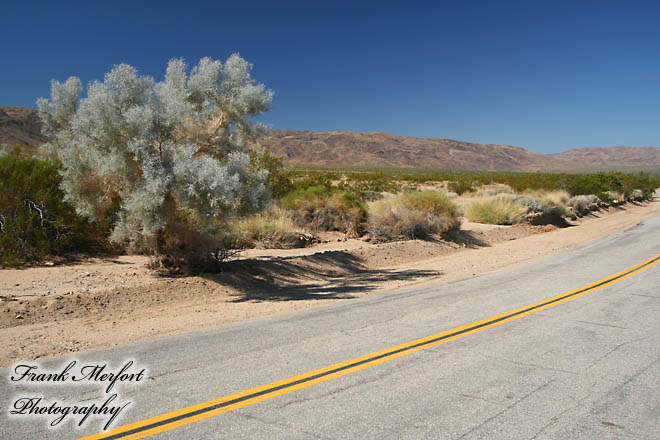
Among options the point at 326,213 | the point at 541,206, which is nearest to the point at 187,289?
the point at 326,213

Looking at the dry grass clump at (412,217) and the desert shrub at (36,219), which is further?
the dry grass clump at (412,217)

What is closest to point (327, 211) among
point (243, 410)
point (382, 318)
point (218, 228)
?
point (218, 228)

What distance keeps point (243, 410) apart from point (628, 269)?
1226cm

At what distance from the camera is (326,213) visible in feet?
65.9

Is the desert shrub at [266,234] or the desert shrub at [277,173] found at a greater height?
the desert shrub at [277,173]

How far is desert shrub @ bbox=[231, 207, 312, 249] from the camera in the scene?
15.9m

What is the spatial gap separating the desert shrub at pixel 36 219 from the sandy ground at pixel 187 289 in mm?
827

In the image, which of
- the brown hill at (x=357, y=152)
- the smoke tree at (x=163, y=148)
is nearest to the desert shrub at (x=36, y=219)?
the smoke tree at (x=163, y=148)

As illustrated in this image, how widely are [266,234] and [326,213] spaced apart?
421 cm

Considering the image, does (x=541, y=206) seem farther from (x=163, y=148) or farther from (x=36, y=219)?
(x=36, y=219)

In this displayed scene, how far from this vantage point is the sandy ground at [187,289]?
24.3 ft

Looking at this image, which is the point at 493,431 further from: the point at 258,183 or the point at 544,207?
the point at 544,207

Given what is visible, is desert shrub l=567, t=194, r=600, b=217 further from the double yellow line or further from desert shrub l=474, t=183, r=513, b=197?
the double yellow line

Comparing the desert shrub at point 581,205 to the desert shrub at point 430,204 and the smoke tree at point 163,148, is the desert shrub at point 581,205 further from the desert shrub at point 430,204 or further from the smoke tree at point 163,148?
the smoke tree at point 163,148
